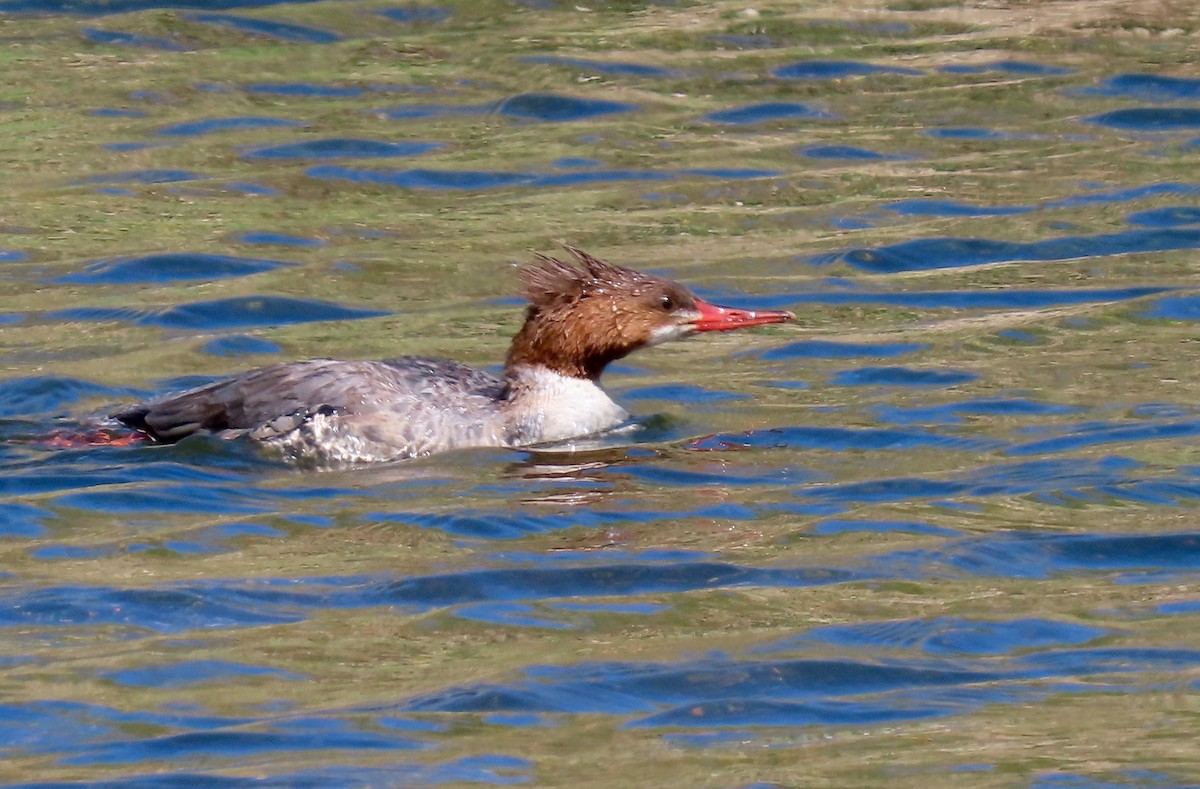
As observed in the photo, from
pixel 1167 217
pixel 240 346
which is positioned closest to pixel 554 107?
pixel 1167 217

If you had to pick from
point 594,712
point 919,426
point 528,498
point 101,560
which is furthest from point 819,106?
point 594,712

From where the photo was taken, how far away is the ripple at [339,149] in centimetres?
1455

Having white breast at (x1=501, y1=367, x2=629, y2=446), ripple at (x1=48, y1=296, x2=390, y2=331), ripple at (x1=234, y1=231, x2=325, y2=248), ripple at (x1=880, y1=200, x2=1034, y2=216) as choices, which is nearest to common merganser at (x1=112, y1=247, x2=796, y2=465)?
white breast at (x1=501, y1=367, x2=629, y2=446)

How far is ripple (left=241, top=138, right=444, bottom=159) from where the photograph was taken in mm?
14555

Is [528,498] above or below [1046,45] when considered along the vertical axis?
below

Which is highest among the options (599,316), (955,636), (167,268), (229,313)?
(599,316)

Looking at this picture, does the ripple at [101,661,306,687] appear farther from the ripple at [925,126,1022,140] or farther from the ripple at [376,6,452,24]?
the ripple at [376,6,452,24]

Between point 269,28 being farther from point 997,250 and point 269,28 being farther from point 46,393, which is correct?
point 46,393

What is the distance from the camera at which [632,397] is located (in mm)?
10359

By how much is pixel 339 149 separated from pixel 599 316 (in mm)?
5402

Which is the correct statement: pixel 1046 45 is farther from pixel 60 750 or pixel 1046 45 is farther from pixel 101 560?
pixel 60 750

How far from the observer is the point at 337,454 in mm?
9141

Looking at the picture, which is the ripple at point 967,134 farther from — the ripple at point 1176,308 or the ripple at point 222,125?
the ripple at point 222,125

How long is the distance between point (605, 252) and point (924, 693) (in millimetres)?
6650
